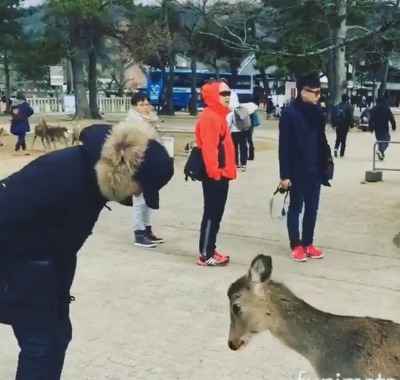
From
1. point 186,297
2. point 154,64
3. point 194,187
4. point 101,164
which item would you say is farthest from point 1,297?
point 154,64

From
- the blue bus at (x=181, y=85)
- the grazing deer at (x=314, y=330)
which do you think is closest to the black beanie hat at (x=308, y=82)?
the grazing deer at (x=314, y=330)

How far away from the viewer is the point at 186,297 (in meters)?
6.41

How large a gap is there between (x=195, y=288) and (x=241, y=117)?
9.41 metres

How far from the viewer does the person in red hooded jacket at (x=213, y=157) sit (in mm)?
7258

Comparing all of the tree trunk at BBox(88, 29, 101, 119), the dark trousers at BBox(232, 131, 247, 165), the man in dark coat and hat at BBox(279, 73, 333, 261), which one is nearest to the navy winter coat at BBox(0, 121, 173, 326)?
the man in dark coat and hat at BBox(279, 73, 333, 261)

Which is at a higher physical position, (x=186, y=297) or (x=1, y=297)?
(x=1, y=297)

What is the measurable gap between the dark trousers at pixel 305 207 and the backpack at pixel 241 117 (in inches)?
317

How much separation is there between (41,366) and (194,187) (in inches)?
403

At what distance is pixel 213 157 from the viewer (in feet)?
23.7

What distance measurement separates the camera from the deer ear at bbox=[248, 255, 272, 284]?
3454mm

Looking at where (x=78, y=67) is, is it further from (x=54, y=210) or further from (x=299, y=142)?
(x=54, y=210)

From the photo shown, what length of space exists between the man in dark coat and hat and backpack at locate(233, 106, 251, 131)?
8.10 metres

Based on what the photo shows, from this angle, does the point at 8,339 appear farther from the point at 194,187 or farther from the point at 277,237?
the point at 194,187

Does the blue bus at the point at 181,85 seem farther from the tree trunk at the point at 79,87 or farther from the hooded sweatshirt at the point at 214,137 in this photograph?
the hooded sweatshirt at the point at 214,137
